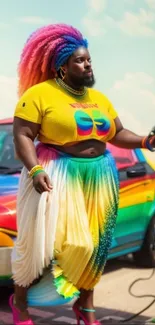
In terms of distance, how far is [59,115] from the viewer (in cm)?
364

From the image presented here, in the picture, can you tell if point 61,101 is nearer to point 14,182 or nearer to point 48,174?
point 48,174

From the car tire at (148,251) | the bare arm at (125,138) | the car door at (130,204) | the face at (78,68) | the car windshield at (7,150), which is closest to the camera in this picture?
the face at (78,68)

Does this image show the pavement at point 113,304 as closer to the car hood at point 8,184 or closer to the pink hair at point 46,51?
the car hood at point 8,184

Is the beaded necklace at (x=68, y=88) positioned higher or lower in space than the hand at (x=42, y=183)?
higher

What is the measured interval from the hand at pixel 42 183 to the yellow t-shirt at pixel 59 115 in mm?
249

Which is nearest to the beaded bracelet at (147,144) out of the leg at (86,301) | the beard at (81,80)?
the beard at (81,80)

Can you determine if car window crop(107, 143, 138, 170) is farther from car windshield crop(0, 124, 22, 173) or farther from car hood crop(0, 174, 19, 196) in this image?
car hood crop(0, 174, 19, 196)

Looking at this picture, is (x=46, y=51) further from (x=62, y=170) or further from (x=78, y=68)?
(x=62, y=170)

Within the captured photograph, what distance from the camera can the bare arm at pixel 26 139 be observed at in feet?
12.0

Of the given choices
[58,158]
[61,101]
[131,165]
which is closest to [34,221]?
[58,158]

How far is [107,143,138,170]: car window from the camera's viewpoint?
615 centimetres

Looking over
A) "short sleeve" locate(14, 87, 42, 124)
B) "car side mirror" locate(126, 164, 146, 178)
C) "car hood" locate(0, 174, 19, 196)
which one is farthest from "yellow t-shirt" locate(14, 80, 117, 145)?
"car side mirror" locate(126, 164, 146, 178)

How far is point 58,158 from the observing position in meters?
3.76

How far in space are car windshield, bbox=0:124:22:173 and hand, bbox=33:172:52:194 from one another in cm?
196
